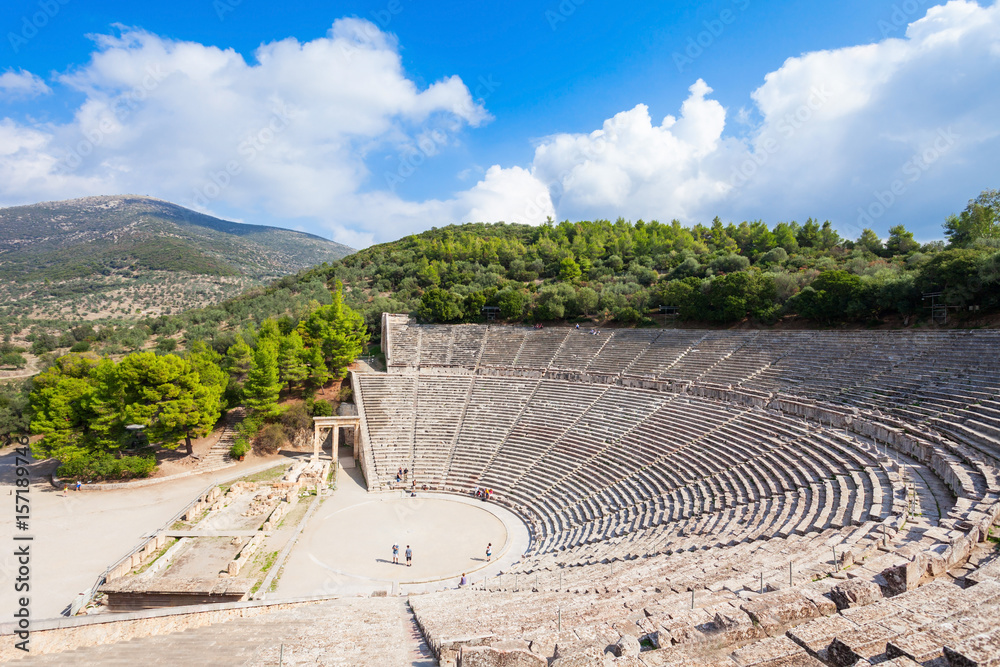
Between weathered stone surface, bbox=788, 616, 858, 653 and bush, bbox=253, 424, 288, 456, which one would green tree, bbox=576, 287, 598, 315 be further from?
weathered stone surface, bbox=788, 616, 858, 653

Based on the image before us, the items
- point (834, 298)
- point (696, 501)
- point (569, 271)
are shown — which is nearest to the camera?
point (696, 501)

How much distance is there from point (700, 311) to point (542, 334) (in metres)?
11.2

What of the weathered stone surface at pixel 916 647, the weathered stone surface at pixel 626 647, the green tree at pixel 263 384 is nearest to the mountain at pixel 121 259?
the green tree at pixel 263 384

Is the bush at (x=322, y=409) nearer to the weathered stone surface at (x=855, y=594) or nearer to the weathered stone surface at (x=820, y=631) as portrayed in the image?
the weathered stone surface at (x=855, y=594)

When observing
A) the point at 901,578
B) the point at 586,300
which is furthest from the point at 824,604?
the point at 586,300

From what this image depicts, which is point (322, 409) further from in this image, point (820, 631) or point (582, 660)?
point (820, 631)

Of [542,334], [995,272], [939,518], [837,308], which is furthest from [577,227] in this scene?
[939,518]

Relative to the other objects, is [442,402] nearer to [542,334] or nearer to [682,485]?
[542,334]

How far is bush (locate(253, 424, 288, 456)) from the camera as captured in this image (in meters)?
25.9

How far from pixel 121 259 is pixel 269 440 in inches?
3471

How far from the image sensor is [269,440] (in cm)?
2591

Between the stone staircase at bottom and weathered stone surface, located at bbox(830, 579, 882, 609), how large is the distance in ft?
17.0

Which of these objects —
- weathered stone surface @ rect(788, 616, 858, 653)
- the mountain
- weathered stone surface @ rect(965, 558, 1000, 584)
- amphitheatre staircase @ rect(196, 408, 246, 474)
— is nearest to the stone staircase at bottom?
weathered stone surface @ rect(788, 616, 858, 653)

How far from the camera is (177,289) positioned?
76.9m
